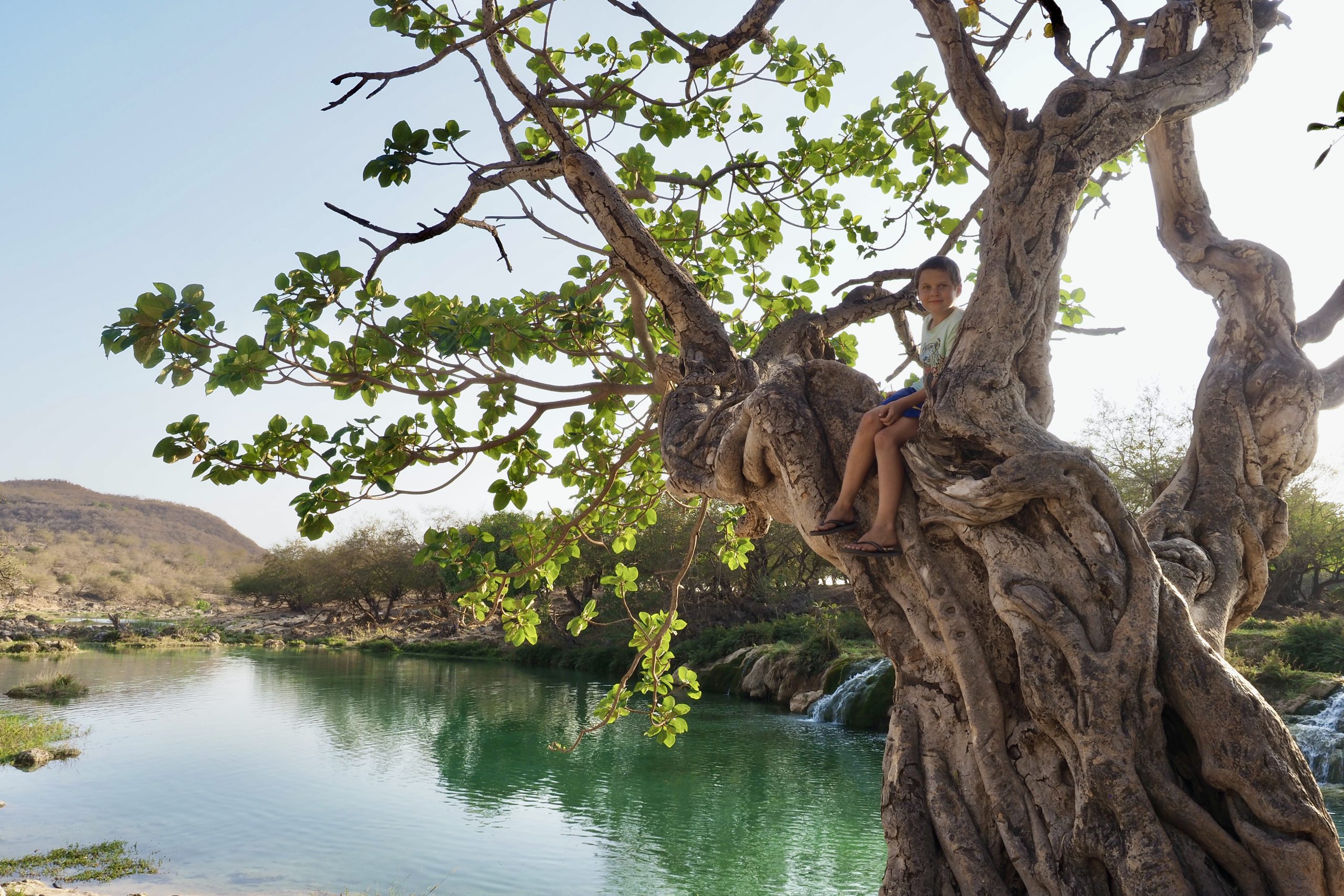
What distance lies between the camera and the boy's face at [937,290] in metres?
3.47

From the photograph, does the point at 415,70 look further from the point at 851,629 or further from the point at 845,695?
the point at 851,629

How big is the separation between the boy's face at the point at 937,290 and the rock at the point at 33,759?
50.7ft

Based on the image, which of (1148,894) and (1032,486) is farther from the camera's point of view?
(1032,486)

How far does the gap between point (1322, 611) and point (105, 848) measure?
26395mm

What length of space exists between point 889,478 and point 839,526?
0.23 meters

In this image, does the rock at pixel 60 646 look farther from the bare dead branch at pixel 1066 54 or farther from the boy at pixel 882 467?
the bare dead branch at pixel 1066 54

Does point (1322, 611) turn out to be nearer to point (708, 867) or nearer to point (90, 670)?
point (708, 867)

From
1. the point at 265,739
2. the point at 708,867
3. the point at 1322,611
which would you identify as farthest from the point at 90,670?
the point at 1322,611

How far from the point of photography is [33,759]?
44.1 ft

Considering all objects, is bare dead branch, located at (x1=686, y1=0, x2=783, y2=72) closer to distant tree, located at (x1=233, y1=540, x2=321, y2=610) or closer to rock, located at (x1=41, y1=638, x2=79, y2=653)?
rock, located at (x1=41, y1=638, x2=79, y2=653)

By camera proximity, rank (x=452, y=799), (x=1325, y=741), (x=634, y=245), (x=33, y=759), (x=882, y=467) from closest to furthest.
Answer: (x=882, y=467), (x=634, y=245), (x=1325, y=741), (x=452, y=799), (x=33, y=759)

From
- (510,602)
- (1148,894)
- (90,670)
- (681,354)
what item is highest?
(681,354)

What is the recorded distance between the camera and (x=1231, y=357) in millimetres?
3361

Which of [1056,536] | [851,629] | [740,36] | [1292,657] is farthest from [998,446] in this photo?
[851,629]
